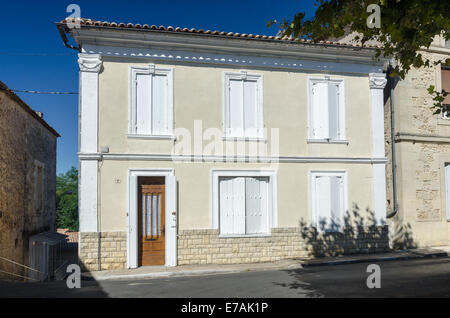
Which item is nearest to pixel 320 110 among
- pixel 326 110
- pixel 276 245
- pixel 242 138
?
pixel 326 110

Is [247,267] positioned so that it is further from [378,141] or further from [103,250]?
[378,141]

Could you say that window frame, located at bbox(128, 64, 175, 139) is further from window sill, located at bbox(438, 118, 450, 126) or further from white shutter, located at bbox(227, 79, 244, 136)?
window sill, located at bbox(438, 118, 450, 126)

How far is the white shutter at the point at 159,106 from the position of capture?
10648mm

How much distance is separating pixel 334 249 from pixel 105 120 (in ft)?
23.8

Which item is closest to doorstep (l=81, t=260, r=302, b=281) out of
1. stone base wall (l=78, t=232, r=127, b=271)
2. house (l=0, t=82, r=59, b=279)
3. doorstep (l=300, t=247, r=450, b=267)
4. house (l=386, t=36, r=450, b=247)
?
stone base wall (l=78, t=232, r=127, b=271)

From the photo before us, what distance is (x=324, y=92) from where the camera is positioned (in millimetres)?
11773

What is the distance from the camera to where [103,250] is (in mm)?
9984

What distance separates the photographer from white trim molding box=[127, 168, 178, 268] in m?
10.2

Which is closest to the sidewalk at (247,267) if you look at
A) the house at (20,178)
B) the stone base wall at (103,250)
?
the stone base wall at (103,250)

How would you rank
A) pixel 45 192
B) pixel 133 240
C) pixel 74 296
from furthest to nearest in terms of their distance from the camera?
pixel 45 192 → pixel 133 240 → pixel 74 296

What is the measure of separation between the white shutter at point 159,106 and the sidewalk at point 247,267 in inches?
139

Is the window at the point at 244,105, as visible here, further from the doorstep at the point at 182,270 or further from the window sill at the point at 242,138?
the doorstep at the point at 182,270
